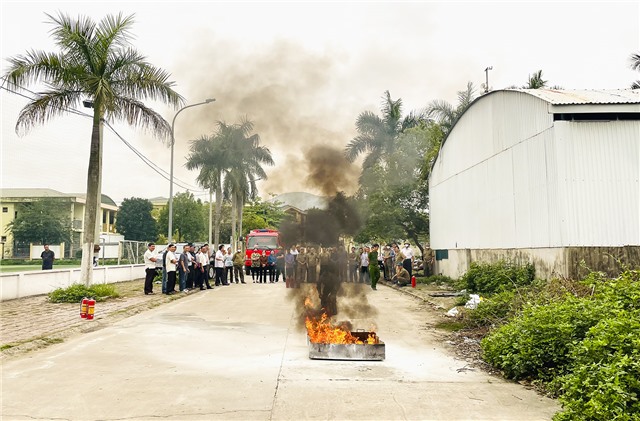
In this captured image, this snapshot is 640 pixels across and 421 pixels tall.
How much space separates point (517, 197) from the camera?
16.0m

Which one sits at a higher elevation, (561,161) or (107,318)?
(561,161)

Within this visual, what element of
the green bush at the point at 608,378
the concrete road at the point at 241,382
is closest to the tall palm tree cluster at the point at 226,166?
the concrete road at the point at 241,382

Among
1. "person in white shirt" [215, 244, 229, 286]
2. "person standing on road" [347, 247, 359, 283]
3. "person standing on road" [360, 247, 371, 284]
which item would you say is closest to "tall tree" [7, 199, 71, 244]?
"person in white shirt" [215, 244, 229, 286]

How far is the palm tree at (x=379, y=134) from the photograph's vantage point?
14.2 metres

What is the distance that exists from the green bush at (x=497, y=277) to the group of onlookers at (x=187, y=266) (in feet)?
31.2

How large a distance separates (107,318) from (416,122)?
2973cm

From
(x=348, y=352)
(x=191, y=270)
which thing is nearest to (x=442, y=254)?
(x=191, y=270)

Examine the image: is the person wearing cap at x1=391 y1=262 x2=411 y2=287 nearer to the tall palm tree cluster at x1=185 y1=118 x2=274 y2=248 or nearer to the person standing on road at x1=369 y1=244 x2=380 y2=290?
the person standing on road at x1=369 y1=244 x2=380 y2=290

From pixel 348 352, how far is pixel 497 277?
869 cm

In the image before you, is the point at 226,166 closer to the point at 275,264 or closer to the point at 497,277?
the point at 275,264

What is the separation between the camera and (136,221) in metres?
76.7

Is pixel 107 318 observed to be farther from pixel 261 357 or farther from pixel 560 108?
pixel 560 108

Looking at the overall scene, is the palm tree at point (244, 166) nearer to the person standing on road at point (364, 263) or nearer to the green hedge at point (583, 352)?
the person standing on road at point (364, 263)

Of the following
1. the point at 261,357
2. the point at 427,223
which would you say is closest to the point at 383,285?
the point at 427,223
